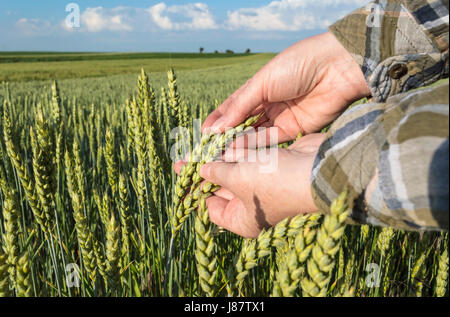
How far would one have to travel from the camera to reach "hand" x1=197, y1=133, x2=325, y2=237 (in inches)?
34.7

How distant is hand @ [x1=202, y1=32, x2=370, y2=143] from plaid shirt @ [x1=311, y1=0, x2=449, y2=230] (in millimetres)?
230

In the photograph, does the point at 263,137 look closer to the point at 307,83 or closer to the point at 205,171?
the point at 307,83

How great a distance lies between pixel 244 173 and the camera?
3.22 ft

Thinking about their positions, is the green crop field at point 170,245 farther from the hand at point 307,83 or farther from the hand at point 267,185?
the hand at point 307,83

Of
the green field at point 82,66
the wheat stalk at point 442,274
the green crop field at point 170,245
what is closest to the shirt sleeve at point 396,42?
the green crop field at point 170,245

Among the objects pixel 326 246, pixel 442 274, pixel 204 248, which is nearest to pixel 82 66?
pixel 442 274

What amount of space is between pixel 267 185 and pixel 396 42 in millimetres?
610

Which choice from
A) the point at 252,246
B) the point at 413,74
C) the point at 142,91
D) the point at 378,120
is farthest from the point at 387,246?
the point at 142,91

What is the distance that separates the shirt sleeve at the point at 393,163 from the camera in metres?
0.59

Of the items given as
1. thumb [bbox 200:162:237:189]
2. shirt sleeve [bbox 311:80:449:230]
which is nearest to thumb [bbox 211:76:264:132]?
thumb [bbox 200:162:237:189]

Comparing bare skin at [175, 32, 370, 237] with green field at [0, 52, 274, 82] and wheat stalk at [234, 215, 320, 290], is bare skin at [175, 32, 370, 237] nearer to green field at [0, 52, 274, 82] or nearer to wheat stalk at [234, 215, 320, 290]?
wheat stalk at [234, 215, 320, 290]

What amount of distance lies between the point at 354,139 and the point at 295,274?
14.2 inches

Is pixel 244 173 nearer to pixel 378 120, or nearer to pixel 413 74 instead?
pixel 378 120

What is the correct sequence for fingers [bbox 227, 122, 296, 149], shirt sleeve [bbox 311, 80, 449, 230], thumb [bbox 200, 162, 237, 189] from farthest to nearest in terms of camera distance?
fingers [bbox 227, 122, 296, 149], thumb [bbox 200, 162, 237, 189], shirt sleeve [bbox 311, 80, 449, 230]
